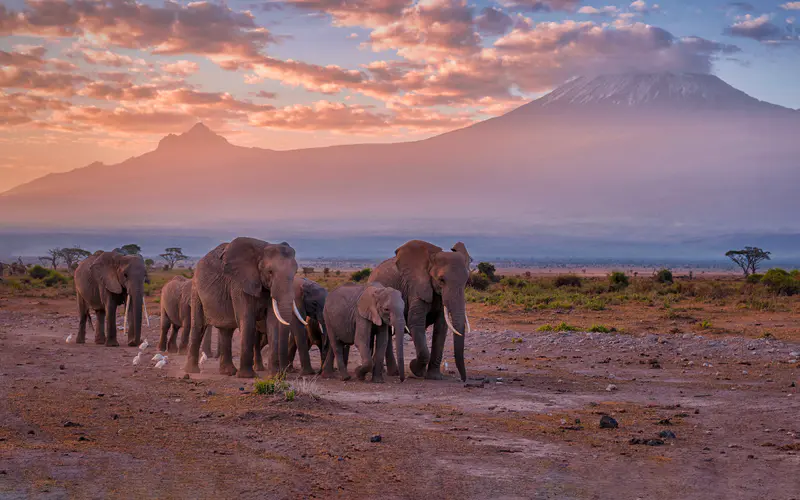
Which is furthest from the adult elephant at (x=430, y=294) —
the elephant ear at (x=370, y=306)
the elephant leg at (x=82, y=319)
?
the elephant leg at (x=82, y=319)

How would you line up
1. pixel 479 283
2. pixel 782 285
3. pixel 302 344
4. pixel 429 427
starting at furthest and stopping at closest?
pixel 479 283, pixel 782 285, pixel 302 344, pixel 429 427

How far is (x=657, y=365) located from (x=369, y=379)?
658 centimetres

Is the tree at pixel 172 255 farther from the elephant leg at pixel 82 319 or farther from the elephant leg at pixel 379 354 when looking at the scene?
the elephant leg at pixel 379 354

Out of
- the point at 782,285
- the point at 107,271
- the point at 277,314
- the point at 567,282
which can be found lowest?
the point at 567,282

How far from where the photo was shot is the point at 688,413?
12969 millimetres

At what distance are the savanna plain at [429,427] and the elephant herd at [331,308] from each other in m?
0.72

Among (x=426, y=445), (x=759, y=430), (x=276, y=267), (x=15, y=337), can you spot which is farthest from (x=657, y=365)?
(x=15, y=337)

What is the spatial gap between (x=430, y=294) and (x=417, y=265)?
670 mm

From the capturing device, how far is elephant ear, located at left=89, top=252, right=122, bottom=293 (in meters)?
23.1

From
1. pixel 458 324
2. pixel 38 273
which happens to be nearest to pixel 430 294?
pixel 458 324

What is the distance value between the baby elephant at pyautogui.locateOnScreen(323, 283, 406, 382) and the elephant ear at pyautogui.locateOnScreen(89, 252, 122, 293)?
8.61 meters

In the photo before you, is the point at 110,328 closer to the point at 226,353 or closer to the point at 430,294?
the point at 226,353

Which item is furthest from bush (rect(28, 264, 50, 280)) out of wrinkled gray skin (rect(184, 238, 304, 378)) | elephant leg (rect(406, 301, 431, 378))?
elephant leg (rect(406, 301, 431, 378))

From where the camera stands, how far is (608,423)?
11.7 meters
